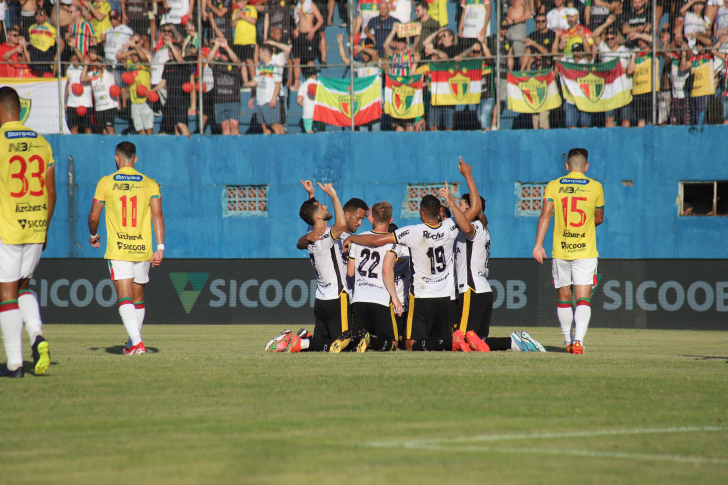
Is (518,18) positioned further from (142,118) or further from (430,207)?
(430,207)

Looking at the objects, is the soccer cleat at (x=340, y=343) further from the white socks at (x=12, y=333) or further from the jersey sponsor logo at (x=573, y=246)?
the white socks at (x=12, y=333)

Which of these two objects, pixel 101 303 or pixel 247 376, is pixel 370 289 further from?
pixel 101 303

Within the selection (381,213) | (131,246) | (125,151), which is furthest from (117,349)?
(381,213)

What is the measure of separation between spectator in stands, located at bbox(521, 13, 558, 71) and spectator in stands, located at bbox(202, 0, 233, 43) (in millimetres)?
7349

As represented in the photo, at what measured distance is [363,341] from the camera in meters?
8.41

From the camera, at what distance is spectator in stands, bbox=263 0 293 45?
18.9 metres

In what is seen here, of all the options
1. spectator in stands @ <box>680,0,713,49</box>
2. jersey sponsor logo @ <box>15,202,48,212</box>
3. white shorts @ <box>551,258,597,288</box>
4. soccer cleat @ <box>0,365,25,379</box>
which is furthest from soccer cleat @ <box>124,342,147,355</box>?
spectator in stands @ <box>680,0,713,49</box>

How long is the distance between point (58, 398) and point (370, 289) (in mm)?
4258

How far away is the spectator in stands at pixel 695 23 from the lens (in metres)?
17.1

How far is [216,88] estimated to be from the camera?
60.2 feet

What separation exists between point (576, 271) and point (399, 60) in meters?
10.8

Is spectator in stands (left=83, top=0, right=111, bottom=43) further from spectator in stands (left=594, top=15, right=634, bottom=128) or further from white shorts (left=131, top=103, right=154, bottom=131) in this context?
spectator in stands (left=594, top=15, right=634, bottom=128)

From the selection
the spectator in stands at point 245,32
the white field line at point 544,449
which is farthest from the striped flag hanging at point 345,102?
the white field line at point 544,449

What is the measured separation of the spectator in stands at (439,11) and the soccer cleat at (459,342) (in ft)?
39.1
